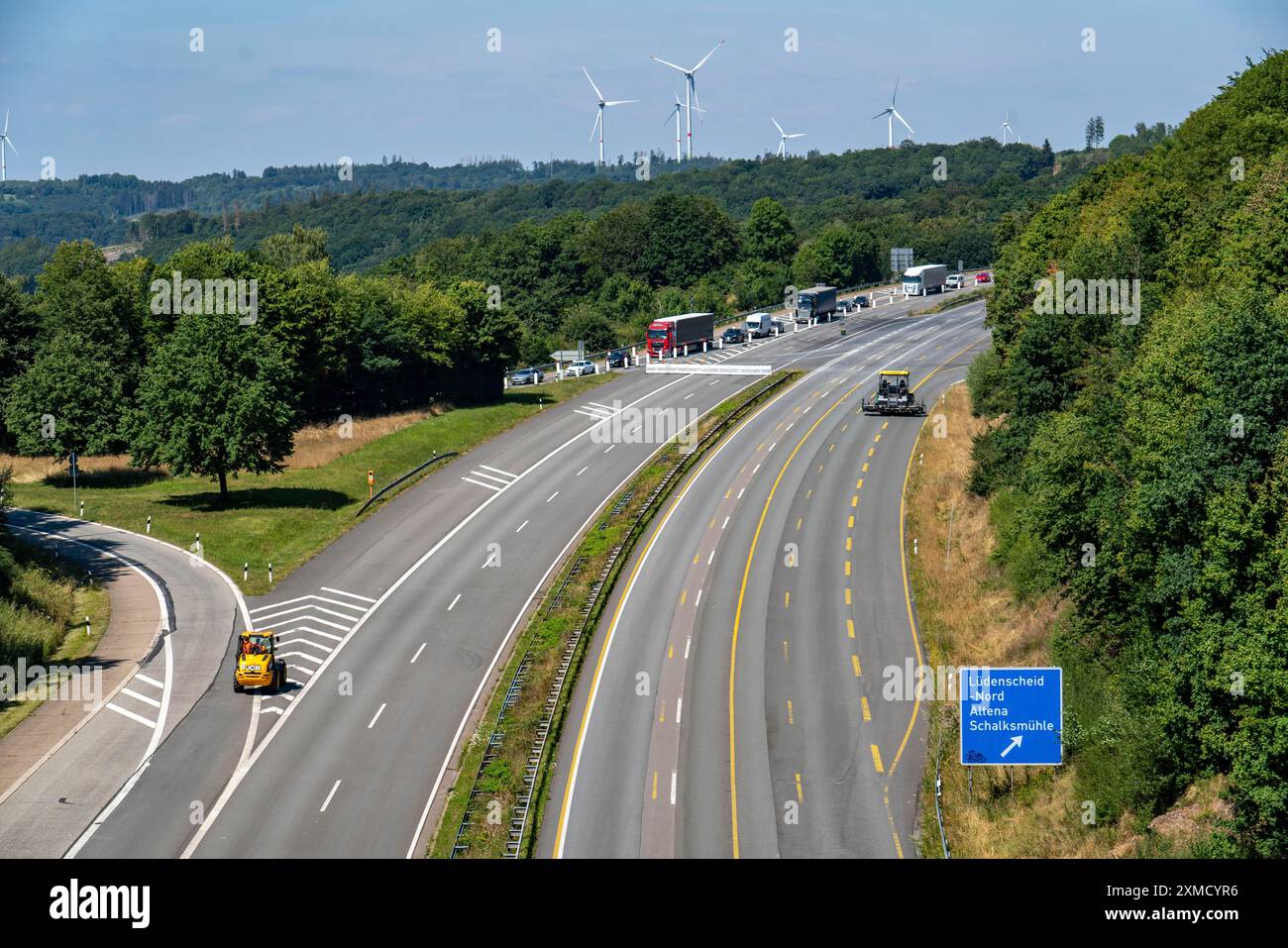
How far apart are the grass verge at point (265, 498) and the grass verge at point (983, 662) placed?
31002mm

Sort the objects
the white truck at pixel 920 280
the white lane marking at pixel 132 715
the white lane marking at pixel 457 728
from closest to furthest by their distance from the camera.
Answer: the white lane marking at pixel 457 728, the white lane marking at pixel 132 715, the white truck at pixel 920 280

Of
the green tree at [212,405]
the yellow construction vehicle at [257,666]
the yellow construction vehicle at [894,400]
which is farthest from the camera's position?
the yellow construction vehicle at [894,400]

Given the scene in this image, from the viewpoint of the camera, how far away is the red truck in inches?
4653

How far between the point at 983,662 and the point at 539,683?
17.7 meters

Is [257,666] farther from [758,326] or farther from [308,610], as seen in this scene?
[758,326]

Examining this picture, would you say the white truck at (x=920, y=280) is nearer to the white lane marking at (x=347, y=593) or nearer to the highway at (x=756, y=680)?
the highway at (x=756, y=680)

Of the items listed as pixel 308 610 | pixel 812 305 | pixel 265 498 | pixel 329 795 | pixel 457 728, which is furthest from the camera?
pixel 812 305

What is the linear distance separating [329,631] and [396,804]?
16657 mm

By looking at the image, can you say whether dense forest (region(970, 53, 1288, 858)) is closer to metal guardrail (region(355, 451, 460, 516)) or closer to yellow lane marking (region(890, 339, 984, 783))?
yellow lane marking (region(890, 339, 984, 783))

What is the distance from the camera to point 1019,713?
34062 millimetres

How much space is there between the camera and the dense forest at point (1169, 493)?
31328mm

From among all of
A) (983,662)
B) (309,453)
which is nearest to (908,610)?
(983,662)

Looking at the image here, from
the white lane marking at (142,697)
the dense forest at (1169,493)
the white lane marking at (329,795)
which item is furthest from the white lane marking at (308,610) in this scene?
the dense forest at (1169,493)

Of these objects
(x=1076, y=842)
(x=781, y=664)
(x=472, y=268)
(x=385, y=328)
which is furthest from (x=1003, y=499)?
(x=472, y=268)
